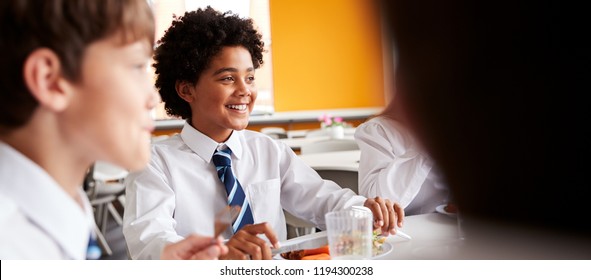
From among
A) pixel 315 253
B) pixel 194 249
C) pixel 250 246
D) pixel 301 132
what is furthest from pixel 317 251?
pixel 301 132

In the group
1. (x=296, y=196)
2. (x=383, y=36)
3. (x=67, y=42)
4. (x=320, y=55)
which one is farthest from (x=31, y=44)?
(x=320, y=55)

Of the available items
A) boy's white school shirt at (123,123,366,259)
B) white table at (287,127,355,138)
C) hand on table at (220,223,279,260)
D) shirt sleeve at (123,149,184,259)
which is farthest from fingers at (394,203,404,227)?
white table at (287,127,355,138)

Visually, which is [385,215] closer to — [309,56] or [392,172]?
[392,172]

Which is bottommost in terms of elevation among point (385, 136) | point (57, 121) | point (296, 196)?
point (296, 196)

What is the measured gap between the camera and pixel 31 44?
15.7 inches

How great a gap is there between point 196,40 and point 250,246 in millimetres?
465

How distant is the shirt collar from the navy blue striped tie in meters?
0.02

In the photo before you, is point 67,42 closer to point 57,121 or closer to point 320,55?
point 57,121

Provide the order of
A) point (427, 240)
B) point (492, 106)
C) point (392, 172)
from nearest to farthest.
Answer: point (492, 106) → point (427, 240) → point (392, 172)

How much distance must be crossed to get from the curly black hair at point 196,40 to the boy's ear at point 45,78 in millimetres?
582

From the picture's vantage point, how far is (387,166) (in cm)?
117

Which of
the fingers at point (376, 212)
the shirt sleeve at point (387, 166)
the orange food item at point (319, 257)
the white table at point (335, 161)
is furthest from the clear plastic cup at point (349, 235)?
the white table at point (335, 161)
